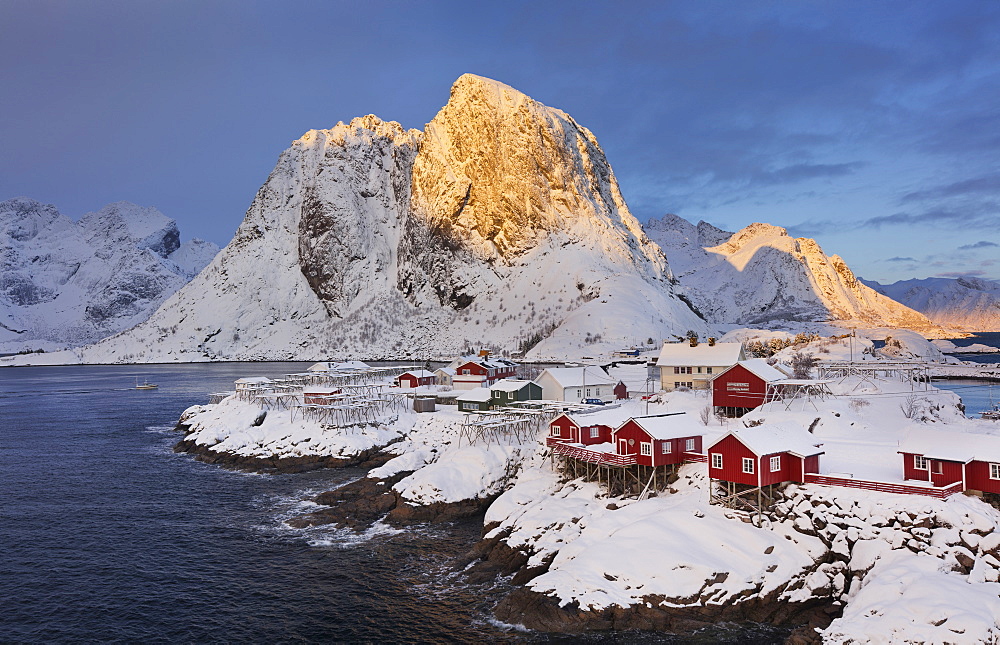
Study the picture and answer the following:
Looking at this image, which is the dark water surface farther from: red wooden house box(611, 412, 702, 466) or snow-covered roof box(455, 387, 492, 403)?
snow-covered roof box(455, 387, 492, 403)

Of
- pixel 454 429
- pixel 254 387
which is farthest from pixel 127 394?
pixel 454 429

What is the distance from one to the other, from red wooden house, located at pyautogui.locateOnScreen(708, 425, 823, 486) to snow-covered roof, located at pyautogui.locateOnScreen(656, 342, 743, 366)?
25168 millimetres

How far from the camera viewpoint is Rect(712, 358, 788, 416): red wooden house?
1855 inches

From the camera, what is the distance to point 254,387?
7181 cm

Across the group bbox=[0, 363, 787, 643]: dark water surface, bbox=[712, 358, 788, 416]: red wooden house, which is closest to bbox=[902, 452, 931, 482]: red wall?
bbox=[0, 363, 787, 643]: dark water surface

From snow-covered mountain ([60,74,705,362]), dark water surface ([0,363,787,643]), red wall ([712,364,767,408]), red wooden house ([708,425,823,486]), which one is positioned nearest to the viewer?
dark water surface ([0,363,787,643])

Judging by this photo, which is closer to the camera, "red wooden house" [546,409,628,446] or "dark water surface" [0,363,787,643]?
"dark water surface" [0,363,787,643]

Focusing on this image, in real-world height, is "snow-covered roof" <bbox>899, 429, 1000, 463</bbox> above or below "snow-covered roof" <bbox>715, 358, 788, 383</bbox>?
below

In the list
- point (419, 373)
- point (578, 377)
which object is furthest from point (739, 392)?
point (419, 373)

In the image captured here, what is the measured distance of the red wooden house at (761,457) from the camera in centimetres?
3003

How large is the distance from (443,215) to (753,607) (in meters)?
169

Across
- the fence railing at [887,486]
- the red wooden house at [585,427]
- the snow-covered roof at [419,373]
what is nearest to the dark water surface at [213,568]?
the red wooden house at [585,427]

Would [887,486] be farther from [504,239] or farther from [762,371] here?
[504,239]

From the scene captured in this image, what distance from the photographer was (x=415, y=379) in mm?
76250
